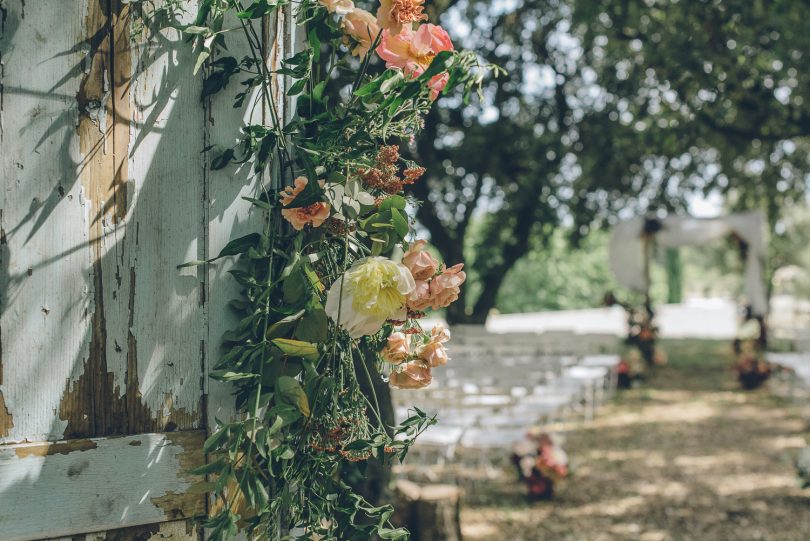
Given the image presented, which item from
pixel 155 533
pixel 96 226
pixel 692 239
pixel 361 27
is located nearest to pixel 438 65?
pixel 361 27

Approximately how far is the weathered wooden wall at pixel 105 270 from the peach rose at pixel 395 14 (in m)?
0.31

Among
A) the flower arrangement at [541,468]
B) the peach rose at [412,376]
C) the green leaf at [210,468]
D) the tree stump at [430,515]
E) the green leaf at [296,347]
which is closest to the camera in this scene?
the green leaf at [210,468]

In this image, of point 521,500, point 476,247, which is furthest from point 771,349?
point 521,500

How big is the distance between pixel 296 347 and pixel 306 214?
0.26 metres

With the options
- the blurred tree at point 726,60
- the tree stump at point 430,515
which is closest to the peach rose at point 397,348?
the tree stump at point 430,515

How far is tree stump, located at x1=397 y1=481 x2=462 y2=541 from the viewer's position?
174 inches

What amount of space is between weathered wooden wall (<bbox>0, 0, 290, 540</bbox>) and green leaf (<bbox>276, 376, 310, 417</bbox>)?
211 millimetres

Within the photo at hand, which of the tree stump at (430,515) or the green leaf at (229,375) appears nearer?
the green leaf at (229,375)

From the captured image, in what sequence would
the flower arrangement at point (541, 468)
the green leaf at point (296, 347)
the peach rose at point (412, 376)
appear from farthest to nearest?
1. the flower arrangement at point (541, 468)
2. the peach rose at point (412, 376)
3. the green leaf at point (296, 347)

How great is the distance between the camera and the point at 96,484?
141 centimetres

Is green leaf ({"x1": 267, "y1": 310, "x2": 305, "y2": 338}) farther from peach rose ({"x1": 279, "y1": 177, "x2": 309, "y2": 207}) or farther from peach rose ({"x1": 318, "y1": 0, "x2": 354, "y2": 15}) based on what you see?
peach rose ({"x1": 318, "y1": 0, "x2": 354, "y2": 15})

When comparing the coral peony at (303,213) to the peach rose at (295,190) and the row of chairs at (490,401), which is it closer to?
the peach rose at (295,190)

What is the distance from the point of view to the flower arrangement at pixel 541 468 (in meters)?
6.42

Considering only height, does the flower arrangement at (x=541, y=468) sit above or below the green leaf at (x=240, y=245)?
below
